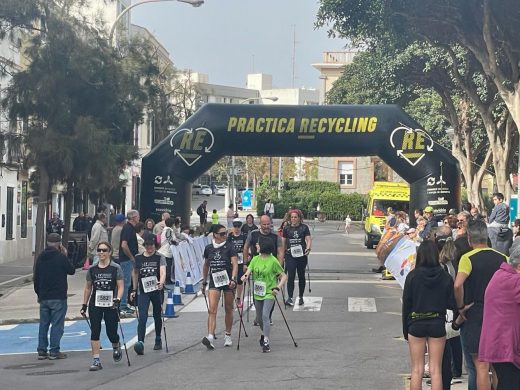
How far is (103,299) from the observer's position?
43.4ft

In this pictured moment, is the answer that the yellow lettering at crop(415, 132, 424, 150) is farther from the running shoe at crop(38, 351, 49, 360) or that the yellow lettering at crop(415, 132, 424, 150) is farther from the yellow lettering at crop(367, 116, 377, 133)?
the running shoe at crop(38, 351, 49, 360)

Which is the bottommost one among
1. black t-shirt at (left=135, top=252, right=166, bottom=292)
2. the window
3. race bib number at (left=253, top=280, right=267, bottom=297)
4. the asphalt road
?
the asphalt road

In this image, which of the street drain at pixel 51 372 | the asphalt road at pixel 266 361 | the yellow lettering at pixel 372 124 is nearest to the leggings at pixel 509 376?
the asphalt road at pixel 266 361

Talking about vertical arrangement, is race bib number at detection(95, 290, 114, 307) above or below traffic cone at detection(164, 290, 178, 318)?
above

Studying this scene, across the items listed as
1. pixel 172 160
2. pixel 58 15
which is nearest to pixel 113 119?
pixel 172 160

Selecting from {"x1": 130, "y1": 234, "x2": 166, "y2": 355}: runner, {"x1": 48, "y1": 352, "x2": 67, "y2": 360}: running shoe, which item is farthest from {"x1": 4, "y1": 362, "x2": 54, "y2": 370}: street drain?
{"x1": 130, "y1": 234, "x2": 166, "y2": 355}: runner

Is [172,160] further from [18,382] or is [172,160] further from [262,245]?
[18,382]

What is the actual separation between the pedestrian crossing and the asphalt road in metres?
0.04

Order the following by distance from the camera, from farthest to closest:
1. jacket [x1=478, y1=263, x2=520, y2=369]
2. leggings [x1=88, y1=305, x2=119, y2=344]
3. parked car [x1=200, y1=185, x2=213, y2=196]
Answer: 1. parked car [x1=200, y1=185, x2=213, y2=196]
2. leggings [x1=88, y1=305, x2=119, y2=344]
3. jacket [x1=478, y1=263, x2=520, y2=369]

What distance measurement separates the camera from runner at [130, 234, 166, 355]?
47.0 ft

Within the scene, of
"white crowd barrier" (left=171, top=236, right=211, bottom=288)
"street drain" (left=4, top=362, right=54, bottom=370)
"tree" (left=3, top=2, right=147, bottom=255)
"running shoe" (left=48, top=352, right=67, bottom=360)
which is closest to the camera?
"street drain" (left=4, top=362, right=54, bottom=370)

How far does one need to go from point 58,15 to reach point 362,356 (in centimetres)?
1438

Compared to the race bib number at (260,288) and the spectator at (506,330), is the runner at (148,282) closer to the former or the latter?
the race bib number at (260,288)

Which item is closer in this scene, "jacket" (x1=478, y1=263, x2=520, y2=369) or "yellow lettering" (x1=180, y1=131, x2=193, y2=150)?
"jacket" (x1=478, y1=263, x2=520, y2=369)
